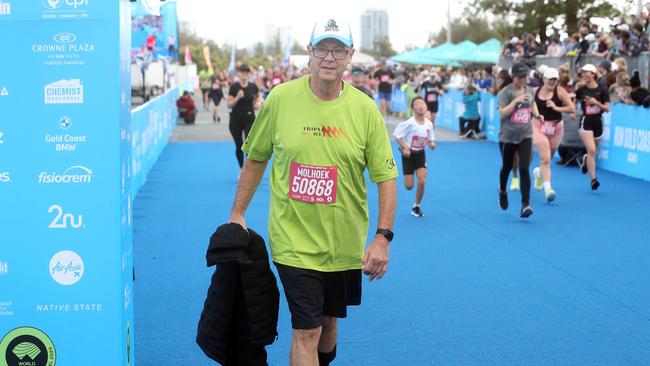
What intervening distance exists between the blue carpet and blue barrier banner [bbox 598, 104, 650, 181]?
165 centimetres

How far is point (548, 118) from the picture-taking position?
46.3 feet

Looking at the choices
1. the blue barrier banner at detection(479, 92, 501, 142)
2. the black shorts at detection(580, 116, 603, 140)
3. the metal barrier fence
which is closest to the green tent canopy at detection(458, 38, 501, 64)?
the metal barrier fence

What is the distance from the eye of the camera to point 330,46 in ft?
15.6

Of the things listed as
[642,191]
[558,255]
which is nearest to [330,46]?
[558,255]

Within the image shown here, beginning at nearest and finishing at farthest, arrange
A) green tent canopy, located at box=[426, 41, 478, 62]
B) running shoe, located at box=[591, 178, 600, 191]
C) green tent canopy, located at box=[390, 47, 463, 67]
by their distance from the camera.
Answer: running shoe, located at box=[591, 178, 600, 191], green tent canopy, located at box=[426, 41, 478, 62], green tent canopy, located at box=[390, 47, 463, 67]

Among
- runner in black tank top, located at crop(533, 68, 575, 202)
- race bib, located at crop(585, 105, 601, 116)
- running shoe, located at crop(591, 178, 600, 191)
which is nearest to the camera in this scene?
runner in black tank top, located at crop(533, 68, 575, 202)

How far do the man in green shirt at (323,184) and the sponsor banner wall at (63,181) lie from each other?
2.30 feet

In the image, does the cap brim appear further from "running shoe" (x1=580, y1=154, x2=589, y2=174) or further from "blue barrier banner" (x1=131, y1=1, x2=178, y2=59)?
"blue barrier banner" (x1=131, y1=1, x2=178, y2=59)

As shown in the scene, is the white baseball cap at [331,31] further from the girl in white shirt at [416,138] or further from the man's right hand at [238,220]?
the girl in white shirt at [416,138]

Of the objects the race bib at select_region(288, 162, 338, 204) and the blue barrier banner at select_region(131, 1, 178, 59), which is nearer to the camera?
the race bib at select_region(288, 162, 338, 204)

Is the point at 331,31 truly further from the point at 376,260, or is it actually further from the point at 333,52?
the point at 376,260

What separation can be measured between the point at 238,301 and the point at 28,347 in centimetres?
106

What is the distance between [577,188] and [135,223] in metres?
7.50

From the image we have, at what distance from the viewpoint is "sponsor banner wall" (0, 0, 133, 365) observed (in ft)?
15.2
